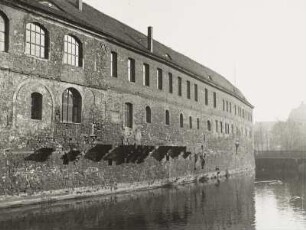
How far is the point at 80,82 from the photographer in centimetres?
1916

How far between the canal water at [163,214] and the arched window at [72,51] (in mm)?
7050

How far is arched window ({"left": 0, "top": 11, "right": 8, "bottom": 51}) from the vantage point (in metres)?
15.6

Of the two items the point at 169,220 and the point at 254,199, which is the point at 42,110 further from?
the point at 254,199

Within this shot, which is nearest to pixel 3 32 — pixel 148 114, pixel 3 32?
pixel 3 32

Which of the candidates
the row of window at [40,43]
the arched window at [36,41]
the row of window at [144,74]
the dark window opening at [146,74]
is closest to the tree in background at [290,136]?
the row of window at [144,74]

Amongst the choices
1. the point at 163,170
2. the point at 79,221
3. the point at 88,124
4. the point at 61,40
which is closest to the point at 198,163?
the point at 163,170

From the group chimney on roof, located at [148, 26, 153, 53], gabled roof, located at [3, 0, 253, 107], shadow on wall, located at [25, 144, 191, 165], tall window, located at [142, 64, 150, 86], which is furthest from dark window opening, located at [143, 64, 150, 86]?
shadow on wall, located at [25, 144, 191, 165]

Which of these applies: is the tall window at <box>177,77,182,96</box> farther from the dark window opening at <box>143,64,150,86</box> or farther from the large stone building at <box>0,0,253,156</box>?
the dark window opening at <box>143,64,150,86</box>

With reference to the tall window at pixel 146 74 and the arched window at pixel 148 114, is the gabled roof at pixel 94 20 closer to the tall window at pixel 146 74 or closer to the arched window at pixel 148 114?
the tall window at pixel 146 74

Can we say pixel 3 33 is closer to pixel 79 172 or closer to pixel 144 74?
pixel 79 172

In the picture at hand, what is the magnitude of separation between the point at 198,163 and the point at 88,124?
14.3 meters

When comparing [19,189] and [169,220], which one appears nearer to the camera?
[169,220]

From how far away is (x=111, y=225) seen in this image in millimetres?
11703

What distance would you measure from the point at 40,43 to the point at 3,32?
199 cm
